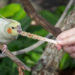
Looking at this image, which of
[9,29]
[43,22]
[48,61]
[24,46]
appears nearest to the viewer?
[9,29]

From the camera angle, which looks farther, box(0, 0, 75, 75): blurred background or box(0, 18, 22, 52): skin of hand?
box(0, 0, 75, 75): blurred background

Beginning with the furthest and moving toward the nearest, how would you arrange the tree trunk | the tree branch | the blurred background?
the blurred background < the tree trunk < the tree branch

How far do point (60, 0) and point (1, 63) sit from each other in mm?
1417

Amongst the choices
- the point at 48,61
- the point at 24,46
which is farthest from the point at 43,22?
the point at 24,46

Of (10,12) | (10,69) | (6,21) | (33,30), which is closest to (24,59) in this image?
(10,69)

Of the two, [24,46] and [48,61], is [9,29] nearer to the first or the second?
[48,61]

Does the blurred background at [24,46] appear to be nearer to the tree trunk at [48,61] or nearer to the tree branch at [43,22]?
the tree trunk at [48,61]

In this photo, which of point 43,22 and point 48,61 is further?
point 48,61

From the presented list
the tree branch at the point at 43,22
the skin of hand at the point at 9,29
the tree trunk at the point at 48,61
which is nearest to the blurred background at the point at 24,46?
the tree trunk at the point at 48,61

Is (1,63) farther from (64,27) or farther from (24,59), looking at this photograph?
(64,27)

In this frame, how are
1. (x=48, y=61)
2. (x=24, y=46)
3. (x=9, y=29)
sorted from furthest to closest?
(x=24, y=46), (x=48, y=61), (x=9, y=29)

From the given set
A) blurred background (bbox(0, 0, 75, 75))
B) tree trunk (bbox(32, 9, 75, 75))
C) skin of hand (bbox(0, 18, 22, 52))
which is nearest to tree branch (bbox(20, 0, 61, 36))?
tree trunk (bbox(32, 9, 75, 75))

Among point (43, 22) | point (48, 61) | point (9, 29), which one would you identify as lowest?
point (48, 61)

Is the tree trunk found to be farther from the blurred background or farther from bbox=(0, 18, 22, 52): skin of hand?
bbox=(0, 18, 22, 52): skin of hand
